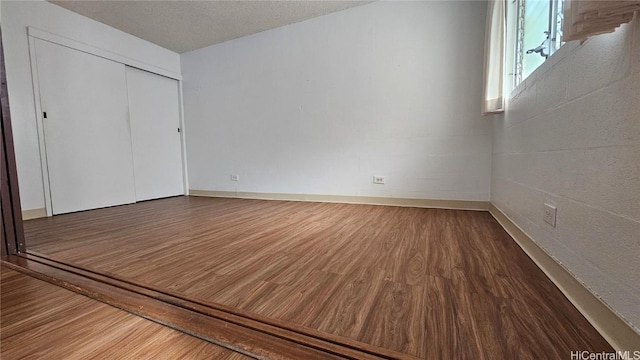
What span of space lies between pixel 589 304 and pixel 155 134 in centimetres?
527

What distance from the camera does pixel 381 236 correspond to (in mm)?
2123

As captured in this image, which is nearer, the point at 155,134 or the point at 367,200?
the point at 367,200

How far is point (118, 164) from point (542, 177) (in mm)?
4883

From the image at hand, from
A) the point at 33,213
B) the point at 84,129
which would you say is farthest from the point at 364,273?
the point at 84,129

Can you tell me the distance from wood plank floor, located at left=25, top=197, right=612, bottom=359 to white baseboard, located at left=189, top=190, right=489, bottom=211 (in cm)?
29

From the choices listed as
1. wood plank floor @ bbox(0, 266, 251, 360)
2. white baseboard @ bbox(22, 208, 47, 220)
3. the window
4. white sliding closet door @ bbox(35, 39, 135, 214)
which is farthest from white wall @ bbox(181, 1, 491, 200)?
wood plank floor @ bbox(0, 266, 251, 360)

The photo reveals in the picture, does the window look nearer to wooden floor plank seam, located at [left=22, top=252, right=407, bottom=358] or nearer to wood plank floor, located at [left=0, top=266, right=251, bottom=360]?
wooden floor plank seam, located at [left=22, top=252, right=407, bottom=358]

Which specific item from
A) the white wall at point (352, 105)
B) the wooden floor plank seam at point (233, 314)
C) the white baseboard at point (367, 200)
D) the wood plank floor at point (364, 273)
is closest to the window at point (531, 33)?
the white wall at point (352, 105)

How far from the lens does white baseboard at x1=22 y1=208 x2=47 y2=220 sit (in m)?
2.95

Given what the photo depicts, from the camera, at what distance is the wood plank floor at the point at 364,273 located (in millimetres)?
912

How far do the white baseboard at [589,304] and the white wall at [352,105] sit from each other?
1.78 metres

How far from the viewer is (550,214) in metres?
1.32

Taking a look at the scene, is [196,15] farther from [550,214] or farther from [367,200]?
[550,214]

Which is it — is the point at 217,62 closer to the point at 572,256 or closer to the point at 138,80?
the point at 138,80
